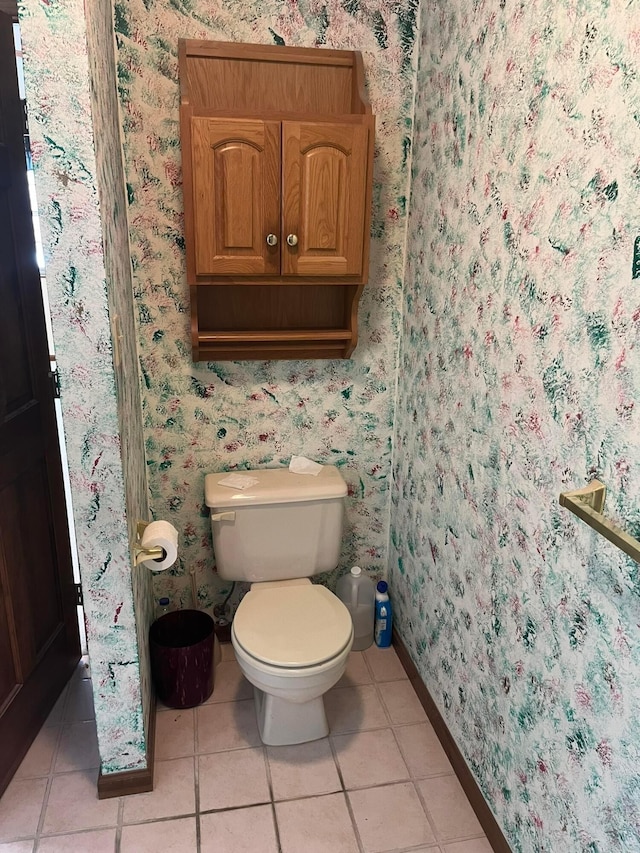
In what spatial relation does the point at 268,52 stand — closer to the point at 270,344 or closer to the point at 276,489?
the point at 270,344

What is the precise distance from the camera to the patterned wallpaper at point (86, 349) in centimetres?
123

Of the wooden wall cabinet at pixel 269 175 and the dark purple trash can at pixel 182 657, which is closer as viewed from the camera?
the wooden wall cabinet at pixel 269 175

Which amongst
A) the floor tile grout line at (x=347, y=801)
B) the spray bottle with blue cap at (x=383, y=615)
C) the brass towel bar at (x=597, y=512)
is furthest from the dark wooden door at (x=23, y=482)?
the brass towel bar at (x=597, y=512)

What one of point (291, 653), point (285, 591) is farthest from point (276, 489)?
point (291, 653)

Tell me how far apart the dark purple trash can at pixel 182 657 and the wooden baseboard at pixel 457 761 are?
699 mm

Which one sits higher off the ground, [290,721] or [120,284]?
[120,284]

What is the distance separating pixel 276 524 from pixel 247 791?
79 centimetres

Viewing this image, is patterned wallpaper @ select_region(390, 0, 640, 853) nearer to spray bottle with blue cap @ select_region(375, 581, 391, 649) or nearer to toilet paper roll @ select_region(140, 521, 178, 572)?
spray bottle with blue cap @ select_region(375, 581, 391, 649)

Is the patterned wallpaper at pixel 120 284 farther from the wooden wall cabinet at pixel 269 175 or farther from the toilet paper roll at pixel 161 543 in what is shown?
the wooden wall cabinet at pixel 269 175

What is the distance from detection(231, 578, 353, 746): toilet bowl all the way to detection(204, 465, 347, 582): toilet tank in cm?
11

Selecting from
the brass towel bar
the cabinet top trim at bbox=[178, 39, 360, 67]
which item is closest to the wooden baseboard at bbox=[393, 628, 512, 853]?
the brass towel bar

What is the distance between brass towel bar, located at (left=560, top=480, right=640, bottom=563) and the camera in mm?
985

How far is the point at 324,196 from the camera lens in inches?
71.7

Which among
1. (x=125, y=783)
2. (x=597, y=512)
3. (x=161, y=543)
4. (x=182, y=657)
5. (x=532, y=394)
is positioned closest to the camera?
(x=597, y=512)
